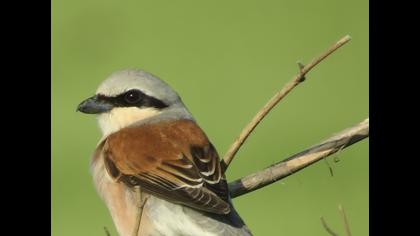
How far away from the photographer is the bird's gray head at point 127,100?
421cm

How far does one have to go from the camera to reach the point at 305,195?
6.02 m

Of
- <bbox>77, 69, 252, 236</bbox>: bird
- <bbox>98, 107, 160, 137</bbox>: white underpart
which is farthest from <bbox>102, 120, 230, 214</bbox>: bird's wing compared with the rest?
<bbox>98, 107, 160, 137</bbox>: white underpart

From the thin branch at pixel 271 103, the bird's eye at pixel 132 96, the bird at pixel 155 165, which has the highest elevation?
the thin branch at pixel 271 103

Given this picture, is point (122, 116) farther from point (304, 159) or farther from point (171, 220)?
point (304, 159)

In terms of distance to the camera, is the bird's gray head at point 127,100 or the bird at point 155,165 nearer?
the bird at point 155,165

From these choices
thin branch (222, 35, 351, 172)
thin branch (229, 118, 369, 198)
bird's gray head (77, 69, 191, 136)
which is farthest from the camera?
bird's gray head (77, 69, 191, 136)

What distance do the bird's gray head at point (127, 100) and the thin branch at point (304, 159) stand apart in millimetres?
777

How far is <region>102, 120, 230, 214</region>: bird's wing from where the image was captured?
3.70m

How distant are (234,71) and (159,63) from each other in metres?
0.56

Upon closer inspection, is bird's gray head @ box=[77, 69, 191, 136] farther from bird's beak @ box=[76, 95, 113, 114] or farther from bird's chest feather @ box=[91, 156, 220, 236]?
bird's chest feather @ box=[91, 156, 220, 236]

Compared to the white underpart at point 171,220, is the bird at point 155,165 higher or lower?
higher

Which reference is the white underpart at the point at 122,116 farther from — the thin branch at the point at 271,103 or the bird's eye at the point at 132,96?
the thin branch at the point at 271,103

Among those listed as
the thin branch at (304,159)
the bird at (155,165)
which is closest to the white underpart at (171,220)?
the bird at (155,165)
